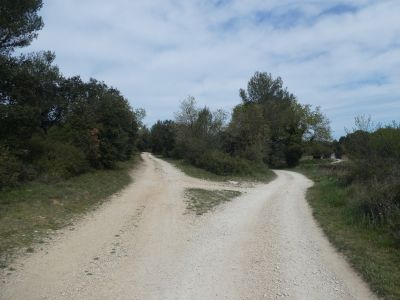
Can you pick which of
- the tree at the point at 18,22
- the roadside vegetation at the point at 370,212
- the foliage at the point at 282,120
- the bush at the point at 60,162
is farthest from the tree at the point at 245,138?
the tree at the point at 18,22

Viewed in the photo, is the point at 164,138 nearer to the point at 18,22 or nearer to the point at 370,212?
the point at 18,22

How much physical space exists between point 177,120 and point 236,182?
25.3 metres

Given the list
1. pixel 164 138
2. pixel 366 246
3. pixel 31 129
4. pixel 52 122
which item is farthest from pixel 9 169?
pixel 164 138

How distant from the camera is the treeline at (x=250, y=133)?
3608cm

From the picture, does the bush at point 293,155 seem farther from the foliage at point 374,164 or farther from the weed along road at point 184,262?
the weed along road at point 184,262

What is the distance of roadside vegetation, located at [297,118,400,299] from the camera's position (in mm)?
6910

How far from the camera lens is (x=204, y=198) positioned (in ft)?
53.8

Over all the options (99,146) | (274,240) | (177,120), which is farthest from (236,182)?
(177,120)

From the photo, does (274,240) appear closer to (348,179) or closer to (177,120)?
(348,179)

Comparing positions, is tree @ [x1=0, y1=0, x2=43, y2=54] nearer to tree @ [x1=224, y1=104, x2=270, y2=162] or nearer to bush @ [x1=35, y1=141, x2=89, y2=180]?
bush @ [x1=35, y1=141, x2=89, y2=180]

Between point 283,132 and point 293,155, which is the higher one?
point 283,132

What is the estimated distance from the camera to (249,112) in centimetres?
4238

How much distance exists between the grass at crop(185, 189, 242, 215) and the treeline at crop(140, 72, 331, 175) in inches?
436

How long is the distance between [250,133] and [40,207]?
98.4ft
